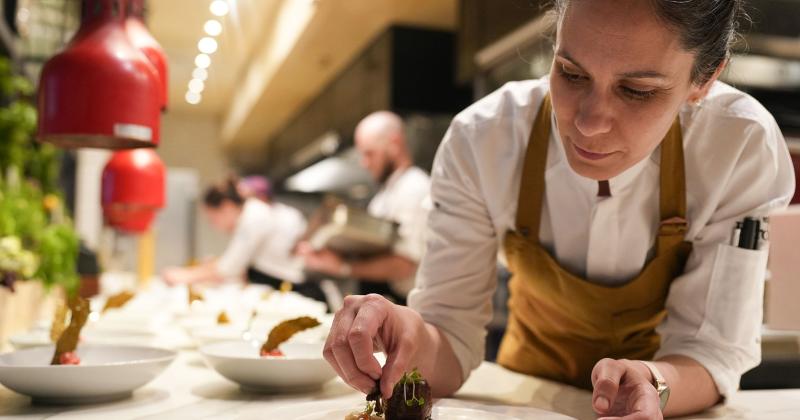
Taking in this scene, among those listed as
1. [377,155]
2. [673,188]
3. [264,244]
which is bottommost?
[264,244]

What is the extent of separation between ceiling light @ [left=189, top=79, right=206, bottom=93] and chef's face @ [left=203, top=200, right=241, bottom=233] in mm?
2442

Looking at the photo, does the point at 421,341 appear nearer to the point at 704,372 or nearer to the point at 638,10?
the point at 704,372

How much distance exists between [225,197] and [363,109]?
1.35 meters

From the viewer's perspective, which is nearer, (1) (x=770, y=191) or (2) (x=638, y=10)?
(2) (x=638, y=10)

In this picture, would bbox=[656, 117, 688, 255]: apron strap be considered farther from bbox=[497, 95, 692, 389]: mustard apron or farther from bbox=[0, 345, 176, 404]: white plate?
bbox=[0, 345, 176, 404]: white plate

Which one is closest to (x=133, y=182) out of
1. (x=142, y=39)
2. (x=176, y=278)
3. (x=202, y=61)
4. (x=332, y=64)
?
(x=142, y=39)

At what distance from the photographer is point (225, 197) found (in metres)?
5.71

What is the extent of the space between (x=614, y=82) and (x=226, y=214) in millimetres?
5018

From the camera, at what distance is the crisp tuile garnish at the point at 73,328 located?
125 centimetres

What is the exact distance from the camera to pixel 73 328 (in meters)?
1.26

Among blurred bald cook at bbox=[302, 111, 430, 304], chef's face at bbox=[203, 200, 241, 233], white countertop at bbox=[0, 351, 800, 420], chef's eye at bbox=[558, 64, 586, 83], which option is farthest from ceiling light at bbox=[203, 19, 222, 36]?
chef's eye at bbox=[558, 64, 586, 83]

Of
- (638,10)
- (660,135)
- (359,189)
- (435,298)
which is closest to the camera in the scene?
(638,10)

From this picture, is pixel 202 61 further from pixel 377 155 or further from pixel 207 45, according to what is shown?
pixel 377 155

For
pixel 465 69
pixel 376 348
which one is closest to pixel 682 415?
pixel 376 348
